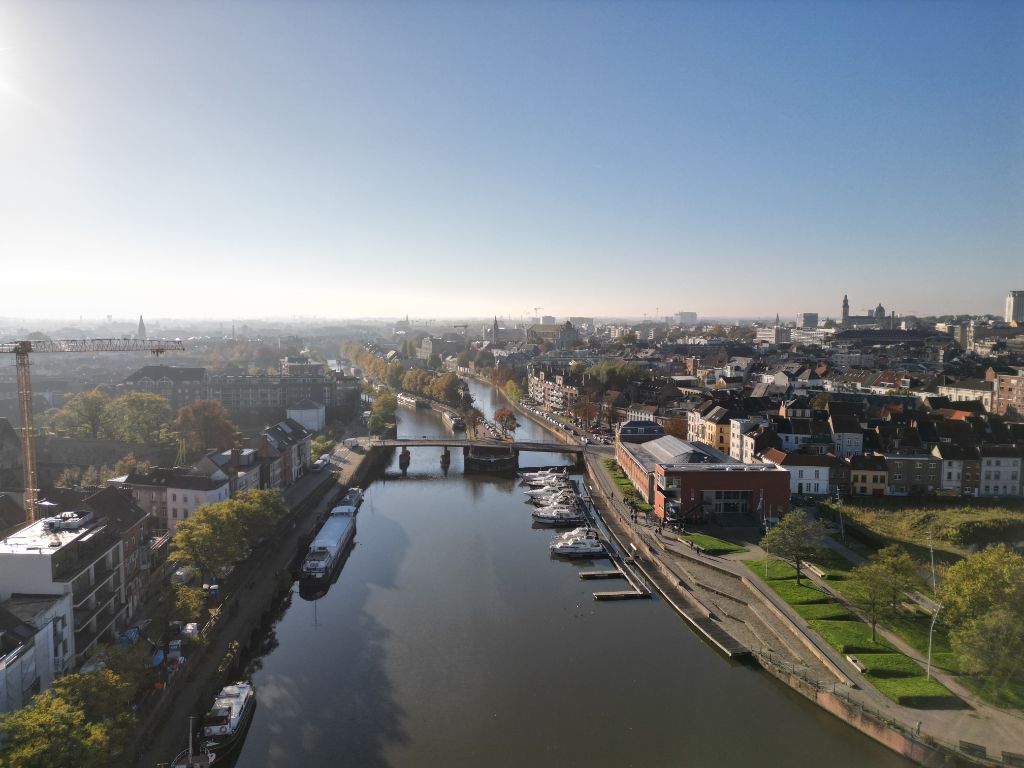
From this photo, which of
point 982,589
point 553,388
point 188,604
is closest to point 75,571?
point 188,604

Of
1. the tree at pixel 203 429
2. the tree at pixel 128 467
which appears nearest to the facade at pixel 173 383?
the tree at pixel 203 429

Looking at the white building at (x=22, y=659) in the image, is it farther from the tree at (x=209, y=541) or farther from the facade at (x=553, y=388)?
the facade at (x=553, y=388)

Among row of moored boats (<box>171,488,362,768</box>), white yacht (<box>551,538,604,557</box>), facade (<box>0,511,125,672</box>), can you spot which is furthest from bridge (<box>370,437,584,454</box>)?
row of moored boats (<box>171,488,362,768</box>)

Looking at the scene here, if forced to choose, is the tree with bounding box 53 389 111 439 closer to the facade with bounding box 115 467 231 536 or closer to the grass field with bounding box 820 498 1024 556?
the facade with bounding box 115 467 231 536

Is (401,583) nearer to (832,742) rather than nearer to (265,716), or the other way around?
(265,716)

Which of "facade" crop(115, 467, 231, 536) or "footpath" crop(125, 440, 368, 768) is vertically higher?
"facade" crop(115, 467, 231, 536)

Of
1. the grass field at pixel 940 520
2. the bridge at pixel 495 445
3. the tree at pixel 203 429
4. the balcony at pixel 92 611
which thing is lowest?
the grass field at pixel 940 520
